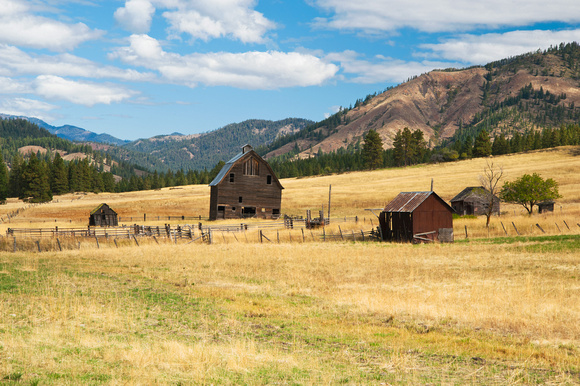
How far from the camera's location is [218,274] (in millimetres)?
24578

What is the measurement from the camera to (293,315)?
15.7m

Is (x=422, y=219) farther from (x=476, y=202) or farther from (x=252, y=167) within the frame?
(x=252, y=167)

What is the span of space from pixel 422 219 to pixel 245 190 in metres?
32.6

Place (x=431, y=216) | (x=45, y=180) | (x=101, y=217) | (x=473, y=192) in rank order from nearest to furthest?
(x=431, y=216)
(x=101, y=217)
(x=473, y=192)
(x=45, y=180)

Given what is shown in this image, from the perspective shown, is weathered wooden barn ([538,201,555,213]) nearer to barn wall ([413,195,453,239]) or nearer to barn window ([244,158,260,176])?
barn wall ([413,195,453,239])

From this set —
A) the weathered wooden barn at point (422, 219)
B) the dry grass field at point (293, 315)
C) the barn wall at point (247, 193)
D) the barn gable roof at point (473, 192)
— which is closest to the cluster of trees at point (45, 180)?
the barn wall at point (247, 193)

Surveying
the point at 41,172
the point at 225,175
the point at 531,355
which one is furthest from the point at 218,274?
the point at 41,172

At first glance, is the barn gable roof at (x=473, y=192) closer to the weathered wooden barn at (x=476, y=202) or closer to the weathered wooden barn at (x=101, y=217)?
the weathered wooden barn at (x=476, y=202)

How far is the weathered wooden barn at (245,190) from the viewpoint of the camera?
67.2 meters

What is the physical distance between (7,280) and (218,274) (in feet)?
31.6

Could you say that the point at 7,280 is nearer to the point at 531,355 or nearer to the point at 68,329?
the point at 68,329

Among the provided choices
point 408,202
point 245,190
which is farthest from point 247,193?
point 408,202

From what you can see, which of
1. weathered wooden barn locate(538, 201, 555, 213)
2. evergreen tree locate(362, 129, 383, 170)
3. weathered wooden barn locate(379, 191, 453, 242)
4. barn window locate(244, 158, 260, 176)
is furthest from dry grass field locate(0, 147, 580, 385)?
evergreen tree locate(362, 129, 383, 170)

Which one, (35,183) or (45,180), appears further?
(45,180)
